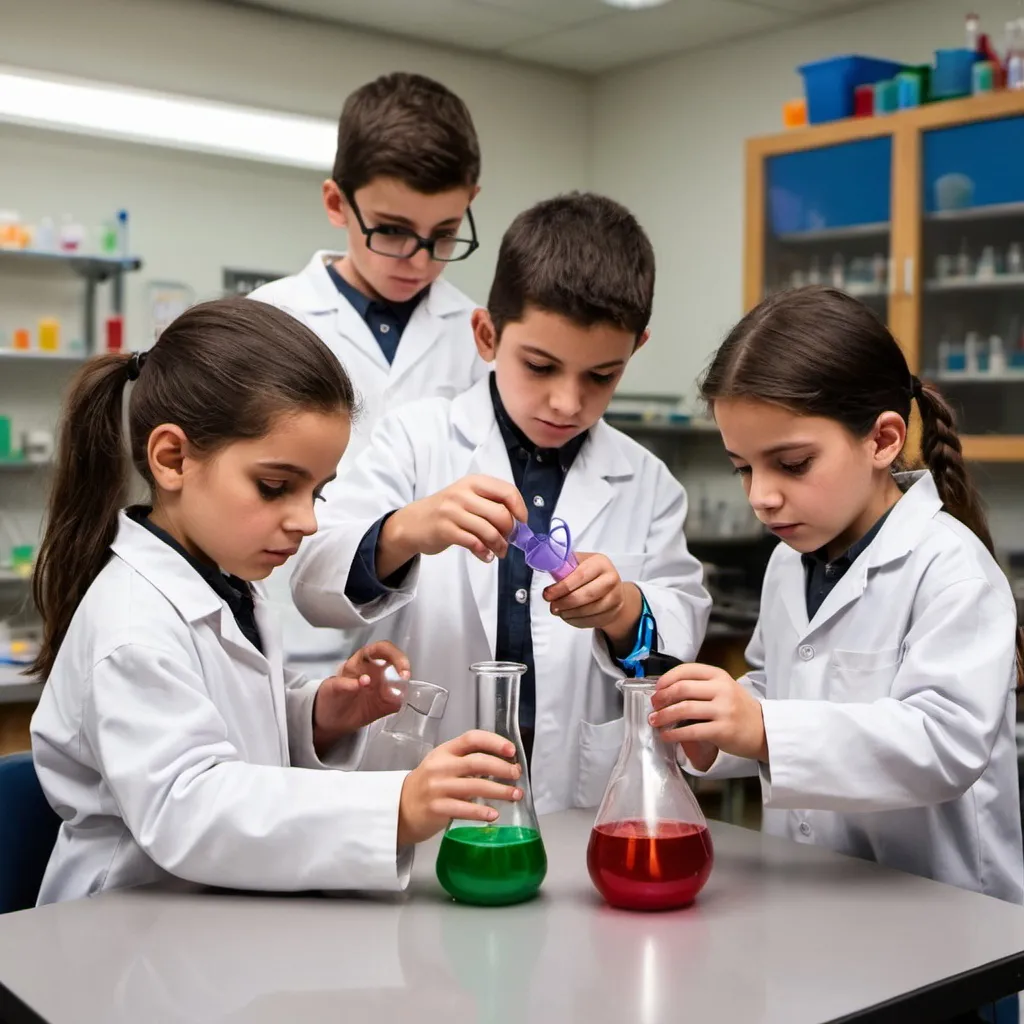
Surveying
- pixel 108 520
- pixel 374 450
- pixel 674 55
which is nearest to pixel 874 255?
pixel 674 55

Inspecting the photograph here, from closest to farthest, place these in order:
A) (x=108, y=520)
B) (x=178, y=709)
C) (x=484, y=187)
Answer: (x=178, y=709) < (x=108, y=520) < (x=484, y=187)

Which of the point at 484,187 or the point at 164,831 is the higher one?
the point at 484,187

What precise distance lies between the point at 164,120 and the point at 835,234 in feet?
8.28

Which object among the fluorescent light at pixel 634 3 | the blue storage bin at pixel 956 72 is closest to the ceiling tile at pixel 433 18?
the fluorescent light at pixel 634 3

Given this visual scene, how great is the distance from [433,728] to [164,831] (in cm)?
26

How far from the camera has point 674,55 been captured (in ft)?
18.7

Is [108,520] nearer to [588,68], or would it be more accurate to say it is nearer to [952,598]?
[952,598]

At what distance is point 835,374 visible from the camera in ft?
4.29

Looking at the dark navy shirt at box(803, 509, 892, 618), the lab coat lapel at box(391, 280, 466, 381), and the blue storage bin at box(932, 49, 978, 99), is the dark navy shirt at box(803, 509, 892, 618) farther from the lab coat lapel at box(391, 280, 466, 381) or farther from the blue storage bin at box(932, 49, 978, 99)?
the blue storage bin at box(932, 49, 978, 99)

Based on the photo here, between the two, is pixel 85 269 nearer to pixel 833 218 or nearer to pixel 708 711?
pixel 833 218

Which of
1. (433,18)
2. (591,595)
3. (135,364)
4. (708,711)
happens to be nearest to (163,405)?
(135,364)

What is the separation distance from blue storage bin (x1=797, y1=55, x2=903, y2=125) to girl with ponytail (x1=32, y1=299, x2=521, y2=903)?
362 cm

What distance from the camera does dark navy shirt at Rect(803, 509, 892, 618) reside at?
53.5 inches

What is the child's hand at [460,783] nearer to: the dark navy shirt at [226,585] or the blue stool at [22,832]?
the dark navy shirt at [226,585]
